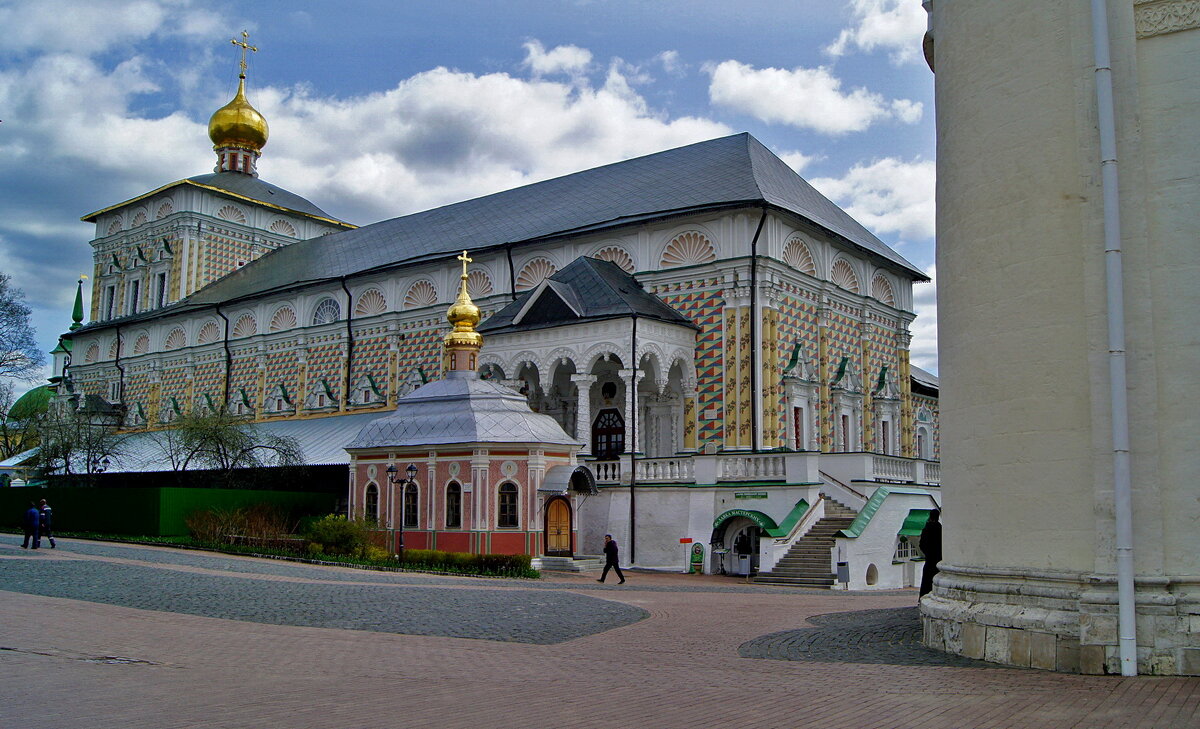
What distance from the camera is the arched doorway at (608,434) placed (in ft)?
106

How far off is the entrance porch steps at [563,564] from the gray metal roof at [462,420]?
2.92m

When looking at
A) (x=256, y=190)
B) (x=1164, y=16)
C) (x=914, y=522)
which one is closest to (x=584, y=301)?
(x=914, y=522)

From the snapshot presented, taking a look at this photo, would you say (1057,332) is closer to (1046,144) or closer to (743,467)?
(1046,144)

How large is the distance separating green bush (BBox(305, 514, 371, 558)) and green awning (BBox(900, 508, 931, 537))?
42.8 ft

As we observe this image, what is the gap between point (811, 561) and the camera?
76.6 ft

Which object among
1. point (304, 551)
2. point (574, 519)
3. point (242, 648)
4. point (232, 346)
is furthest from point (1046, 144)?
point (232, 346)

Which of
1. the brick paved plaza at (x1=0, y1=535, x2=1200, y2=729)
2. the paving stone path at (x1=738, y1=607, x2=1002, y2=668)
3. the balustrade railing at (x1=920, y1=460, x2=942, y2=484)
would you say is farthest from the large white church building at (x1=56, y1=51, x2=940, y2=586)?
the paving stone path at (x1=738, y1=607, x2=1002, y2=668)

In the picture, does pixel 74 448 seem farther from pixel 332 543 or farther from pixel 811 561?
pixel 811 561

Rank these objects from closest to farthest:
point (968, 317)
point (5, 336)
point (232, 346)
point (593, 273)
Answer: point (968, 317)
point (593, 273)
point (5, 336)
point (232, 346)

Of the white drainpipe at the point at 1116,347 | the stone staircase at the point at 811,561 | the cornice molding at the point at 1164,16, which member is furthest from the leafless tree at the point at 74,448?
the cornice molding at the point at 1164,16

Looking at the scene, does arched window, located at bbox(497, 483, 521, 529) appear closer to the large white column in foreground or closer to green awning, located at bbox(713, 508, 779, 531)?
green awning, located at bbox(713, 508, 779, 531)

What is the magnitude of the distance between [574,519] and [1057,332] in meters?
18.2

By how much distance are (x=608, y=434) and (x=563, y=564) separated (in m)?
7.48

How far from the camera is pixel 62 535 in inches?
1259
